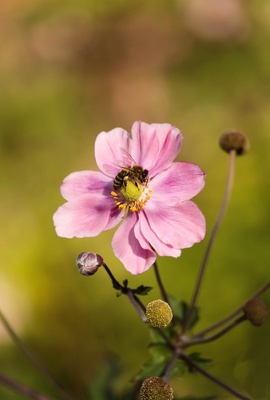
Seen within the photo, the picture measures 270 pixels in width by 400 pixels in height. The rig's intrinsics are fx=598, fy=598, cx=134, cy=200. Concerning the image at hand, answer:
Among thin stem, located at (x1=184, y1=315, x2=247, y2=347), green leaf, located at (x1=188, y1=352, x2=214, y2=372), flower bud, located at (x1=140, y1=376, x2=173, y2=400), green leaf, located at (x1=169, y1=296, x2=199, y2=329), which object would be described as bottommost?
green leaf, located at (x1=188, y1=352, x2=214, y2=372)

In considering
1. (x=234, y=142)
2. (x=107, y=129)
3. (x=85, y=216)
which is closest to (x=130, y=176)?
(x=85, y=216)

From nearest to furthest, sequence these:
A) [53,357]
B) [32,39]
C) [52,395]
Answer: [52,395] → [53,357] → [32,39]

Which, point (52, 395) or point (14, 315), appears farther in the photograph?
point (14, 315)

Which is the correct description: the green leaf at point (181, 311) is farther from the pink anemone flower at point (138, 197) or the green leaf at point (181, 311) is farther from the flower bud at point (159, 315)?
the flower bud at point (159, 315)

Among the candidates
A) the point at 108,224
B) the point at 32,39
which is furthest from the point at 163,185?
the point at 32,39

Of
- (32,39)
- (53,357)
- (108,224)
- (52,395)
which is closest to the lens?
(108,224)

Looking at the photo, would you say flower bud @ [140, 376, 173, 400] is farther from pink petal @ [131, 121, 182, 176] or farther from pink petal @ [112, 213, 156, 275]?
pink petal @ [131, 121, 182, 176]

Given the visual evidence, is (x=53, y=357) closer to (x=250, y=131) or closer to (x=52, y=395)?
(x=52, y=395)

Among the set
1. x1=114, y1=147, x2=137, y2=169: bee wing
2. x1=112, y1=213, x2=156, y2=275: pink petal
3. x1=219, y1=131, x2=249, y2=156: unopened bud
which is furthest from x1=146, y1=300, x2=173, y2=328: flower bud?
x1=219, y1=131, x2=249, y2=156: unopened bud
